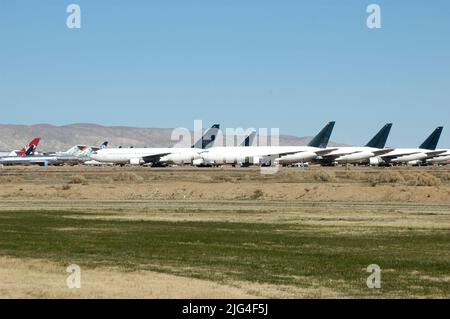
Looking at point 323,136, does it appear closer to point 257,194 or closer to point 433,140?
point 433,140

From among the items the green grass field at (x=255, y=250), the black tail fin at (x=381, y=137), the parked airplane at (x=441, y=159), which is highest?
the black tail fin at (x=381, y=137)

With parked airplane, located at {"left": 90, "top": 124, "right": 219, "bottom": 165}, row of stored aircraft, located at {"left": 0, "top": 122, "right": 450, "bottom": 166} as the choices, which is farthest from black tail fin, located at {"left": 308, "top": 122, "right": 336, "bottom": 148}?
parked airplane, located at {"left": 90, "top": 124, "right": 219, "bottom": 165}

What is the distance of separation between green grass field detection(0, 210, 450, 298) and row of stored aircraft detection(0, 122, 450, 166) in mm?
109268

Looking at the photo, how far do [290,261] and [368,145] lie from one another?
15776 centimetres

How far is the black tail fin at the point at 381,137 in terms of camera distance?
584 feet

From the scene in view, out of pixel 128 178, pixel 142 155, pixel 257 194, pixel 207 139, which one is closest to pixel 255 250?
pixel 257 194

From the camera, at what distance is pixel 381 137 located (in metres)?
178

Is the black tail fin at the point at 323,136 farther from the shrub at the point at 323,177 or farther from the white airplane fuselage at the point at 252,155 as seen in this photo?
the shrub at the point at 323,177

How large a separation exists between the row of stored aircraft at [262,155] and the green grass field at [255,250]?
10927cm

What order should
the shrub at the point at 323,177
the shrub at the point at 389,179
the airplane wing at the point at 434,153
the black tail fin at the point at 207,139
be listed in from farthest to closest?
the black tail fin at the point at 207,139
the airplane wing at the point at 434,153
the shrub at the point at 323,177
the shrub at the point at 389,179

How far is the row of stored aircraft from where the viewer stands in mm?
150125

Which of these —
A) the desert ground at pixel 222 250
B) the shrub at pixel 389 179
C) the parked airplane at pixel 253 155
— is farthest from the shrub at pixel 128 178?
the parked airplane at pixel 253 155

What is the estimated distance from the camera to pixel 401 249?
95.1ft
